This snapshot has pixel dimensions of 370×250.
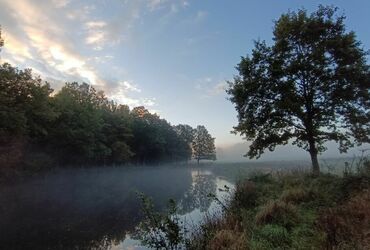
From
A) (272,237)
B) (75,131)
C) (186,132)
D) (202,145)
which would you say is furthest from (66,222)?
(202,145)

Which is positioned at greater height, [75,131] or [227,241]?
[75,131]

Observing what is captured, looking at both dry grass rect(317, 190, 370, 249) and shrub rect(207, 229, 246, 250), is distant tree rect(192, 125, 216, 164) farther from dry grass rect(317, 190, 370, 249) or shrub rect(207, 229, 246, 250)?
shrub rect(207, 229, 246, 250)

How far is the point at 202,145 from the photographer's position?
518 ft

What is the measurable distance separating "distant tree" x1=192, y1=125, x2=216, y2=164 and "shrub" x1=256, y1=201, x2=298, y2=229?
146m

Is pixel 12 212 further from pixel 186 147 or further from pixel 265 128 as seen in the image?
pixel 186 147

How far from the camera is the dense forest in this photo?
1603 inches

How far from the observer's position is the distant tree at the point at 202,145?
517 ft

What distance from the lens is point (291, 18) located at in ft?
70.1

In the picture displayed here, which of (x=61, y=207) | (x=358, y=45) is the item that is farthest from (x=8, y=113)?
(x=358, y=45)

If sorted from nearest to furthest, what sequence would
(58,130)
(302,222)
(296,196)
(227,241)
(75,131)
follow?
(227,241) → (302,222) → (296,196) → (58,130) → (75,131)

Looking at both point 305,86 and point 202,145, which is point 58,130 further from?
point 202,145

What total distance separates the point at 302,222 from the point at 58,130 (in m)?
50.9

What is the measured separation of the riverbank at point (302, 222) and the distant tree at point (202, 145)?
467 ft

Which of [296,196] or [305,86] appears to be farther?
[305,86]
